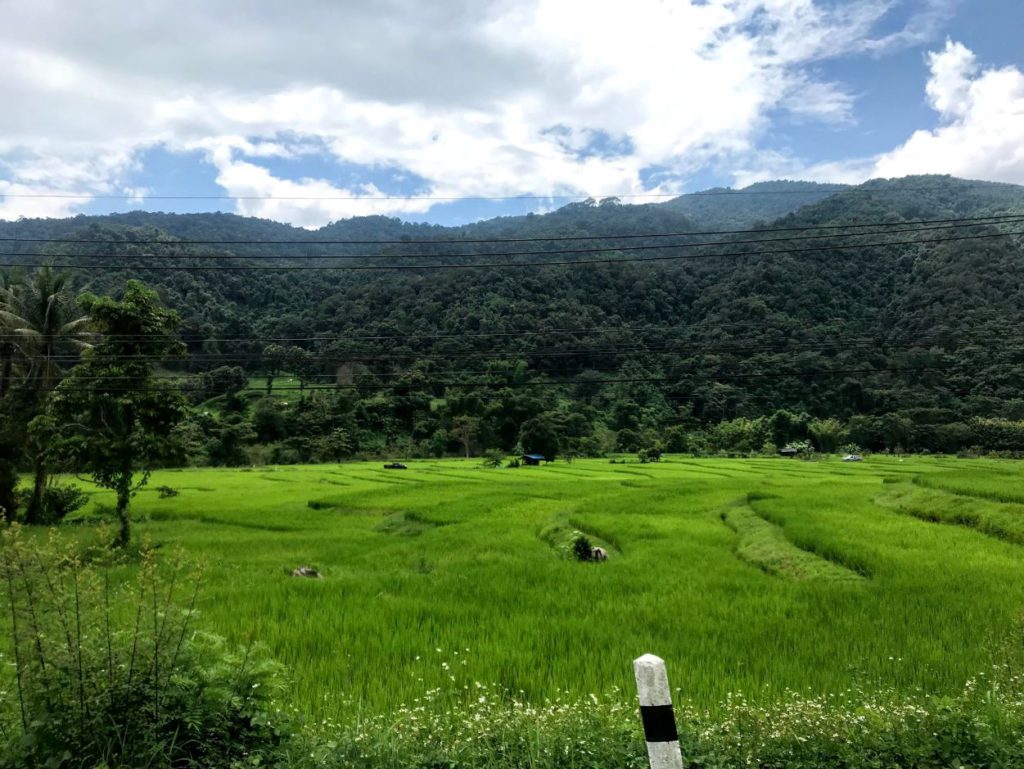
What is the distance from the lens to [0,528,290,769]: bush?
3738 millimetres

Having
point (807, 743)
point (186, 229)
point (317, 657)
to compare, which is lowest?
point (317, 657)

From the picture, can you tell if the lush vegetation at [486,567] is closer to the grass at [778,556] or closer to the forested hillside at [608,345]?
the grass at [778,556]

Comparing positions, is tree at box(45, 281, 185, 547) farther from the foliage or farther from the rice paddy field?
the foliage

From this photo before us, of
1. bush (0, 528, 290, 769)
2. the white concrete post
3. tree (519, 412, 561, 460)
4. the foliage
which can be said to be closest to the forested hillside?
tree (519, 412, 561, 460)

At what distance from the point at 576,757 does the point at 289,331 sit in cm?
5343

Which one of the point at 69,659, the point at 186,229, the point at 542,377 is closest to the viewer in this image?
the point at 69,659

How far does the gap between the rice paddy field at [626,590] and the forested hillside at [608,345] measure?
25.0 m

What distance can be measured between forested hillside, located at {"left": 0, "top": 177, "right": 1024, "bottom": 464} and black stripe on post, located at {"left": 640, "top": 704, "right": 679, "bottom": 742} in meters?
42.8

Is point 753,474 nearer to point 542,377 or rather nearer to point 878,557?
point 878,557

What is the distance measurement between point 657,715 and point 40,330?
2889 centimetres

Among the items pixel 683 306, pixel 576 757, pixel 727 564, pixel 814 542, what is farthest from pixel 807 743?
pixel 683 306

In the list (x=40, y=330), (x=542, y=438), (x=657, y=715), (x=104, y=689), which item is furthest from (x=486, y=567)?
(x=542, y=438)

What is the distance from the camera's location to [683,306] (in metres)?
72.7

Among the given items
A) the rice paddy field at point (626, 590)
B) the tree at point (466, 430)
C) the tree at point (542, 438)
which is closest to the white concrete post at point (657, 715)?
the rice paddy field at point (626, 590)
